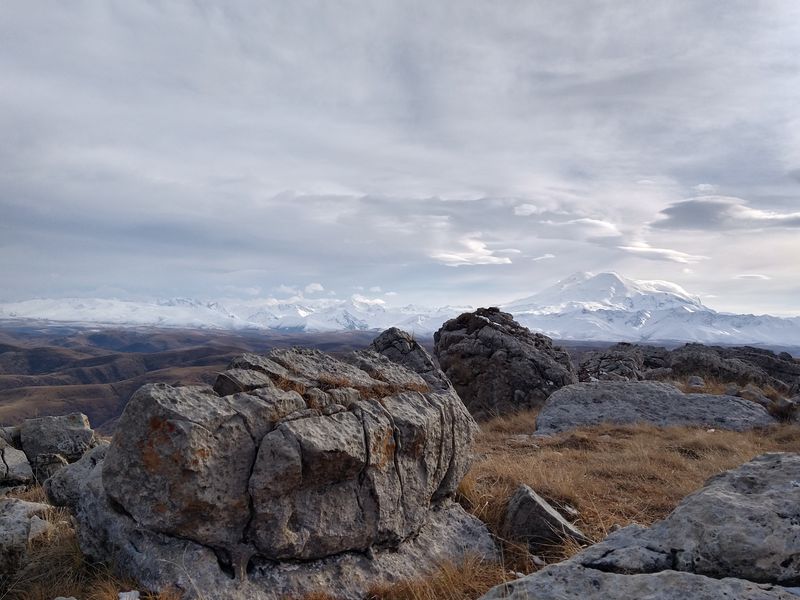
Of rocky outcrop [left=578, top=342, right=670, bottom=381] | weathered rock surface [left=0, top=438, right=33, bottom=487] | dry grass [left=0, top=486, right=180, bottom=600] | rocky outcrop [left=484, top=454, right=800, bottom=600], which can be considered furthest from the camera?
rocky outcrop [left=578, top=342, right=670, bottom=381]

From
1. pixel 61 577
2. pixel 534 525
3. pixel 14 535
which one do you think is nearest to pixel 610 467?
pixel 534 525

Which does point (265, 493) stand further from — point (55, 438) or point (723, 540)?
point (55, 438)

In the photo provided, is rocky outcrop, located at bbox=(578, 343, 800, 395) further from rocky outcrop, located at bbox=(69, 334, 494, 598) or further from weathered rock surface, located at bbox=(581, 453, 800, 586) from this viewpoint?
weathered rock surface, located at bbox=(581, 453, 800, 586)

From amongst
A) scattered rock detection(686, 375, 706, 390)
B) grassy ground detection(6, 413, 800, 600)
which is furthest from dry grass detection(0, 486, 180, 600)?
scattered rock detection(686, 375, 706, 390)

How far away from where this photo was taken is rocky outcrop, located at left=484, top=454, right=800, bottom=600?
3645 millimetres

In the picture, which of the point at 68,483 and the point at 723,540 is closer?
the point at 723,540

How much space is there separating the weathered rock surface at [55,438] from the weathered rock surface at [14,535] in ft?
19.2

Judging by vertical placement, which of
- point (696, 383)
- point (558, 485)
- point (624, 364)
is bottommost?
point (558, 485)

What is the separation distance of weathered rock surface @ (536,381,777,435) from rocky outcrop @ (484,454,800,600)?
11761mm

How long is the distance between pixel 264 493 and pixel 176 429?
1214 mm

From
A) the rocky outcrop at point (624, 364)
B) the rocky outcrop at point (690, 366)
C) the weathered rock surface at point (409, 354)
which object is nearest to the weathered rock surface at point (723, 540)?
the weathered rock surface at point (409, 354)

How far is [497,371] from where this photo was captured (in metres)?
21.8

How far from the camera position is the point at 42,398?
193 m

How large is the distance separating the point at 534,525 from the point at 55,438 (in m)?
11.5
